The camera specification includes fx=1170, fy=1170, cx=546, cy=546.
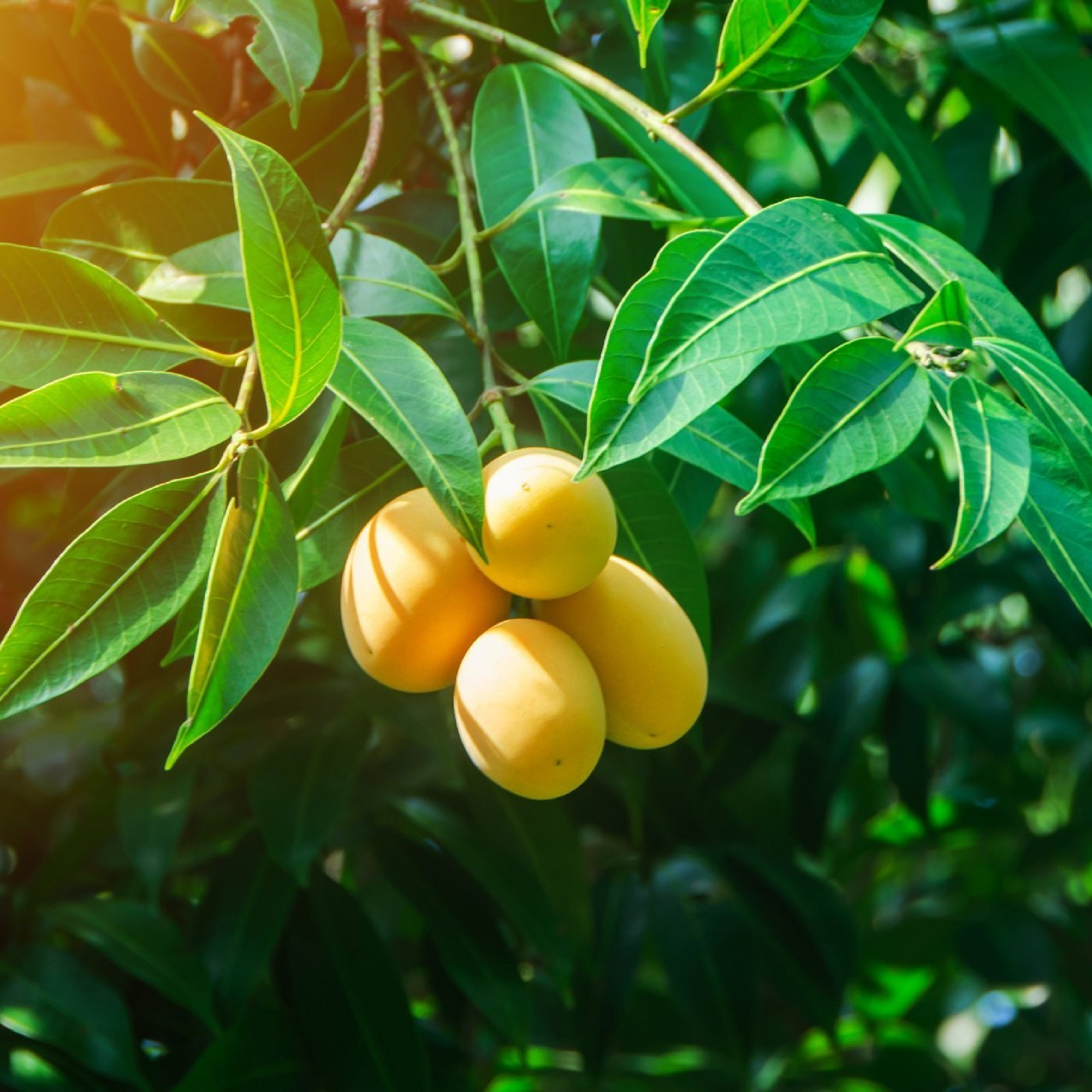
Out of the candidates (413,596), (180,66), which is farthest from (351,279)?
(180,66)

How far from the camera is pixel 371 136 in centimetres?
52

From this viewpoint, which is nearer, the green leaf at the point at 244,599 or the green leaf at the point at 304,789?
the green leaf at the point at 244,599

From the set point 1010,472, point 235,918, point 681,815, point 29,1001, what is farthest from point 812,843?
point 1010,472

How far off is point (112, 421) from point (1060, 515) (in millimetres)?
322

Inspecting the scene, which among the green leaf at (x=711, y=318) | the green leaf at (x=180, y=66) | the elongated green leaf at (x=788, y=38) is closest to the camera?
the green leaf at (x=711, y=318)

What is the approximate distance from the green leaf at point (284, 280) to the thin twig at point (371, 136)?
0.04 metres

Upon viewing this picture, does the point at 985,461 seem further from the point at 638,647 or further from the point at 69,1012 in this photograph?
the point at 69,1012

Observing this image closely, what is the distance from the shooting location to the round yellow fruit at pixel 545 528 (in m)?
0.41

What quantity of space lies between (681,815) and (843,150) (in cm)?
58

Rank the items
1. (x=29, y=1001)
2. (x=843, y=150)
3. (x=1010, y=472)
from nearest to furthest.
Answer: (x=1010, y=472)
(x=29, y=1001)
(x=843, y=150)

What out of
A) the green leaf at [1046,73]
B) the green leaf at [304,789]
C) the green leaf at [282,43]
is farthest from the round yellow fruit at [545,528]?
the green leaf at [1046,73]

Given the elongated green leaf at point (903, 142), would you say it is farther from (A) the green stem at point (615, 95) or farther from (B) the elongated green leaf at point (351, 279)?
(B) the elongated green leaf at point (351, 279)

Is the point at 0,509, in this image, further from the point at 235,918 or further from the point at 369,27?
the point at 369,27

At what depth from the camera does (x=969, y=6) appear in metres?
0.94
